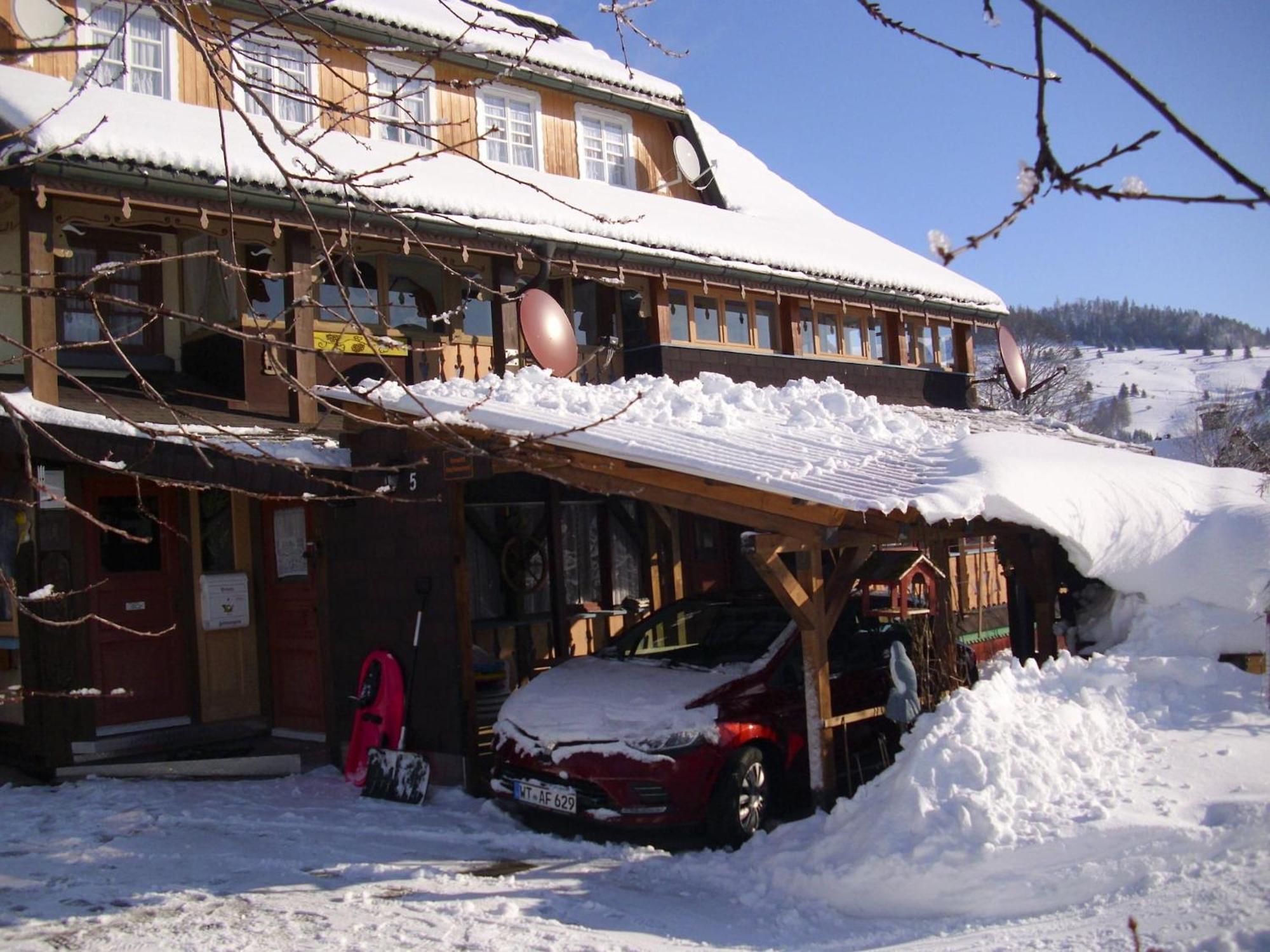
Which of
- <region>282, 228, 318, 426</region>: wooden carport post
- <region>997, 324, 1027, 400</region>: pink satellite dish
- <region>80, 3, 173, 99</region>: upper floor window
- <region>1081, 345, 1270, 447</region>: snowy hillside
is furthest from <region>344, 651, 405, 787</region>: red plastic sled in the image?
<region>1081, 345, 1270, 447</region>: snowy hillside

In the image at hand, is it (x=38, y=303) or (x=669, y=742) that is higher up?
(x=38, y=303)

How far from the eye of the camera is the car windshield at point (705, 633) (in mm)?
9359

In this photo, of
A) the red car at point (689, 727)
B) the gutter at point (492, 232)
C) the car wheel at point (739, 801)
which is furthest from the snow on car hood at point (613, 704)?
the gutter at point (492, 232)

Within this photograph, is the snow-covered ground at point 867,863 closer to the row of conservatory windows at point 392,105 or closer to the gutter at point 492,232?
the gutter at point 492,232

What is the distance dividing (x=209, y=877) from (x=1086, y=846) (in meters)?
5.25

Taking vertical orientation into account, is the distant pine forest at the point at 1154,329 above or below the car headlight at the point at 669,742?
above

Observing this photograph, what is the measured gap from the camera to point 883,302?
18.7 meters

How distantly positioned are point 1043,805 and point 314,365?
27.2 feet

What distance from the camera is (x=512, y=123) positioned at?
17.4 metres

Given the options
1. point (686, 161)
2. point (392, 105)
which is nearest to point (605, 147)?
point (686, 161)

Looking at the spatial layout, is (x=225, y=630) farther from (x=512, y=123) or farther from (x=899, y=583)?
(x=512, y=123)

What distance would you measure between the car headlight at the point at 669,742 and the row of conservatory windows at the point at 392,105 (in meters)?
6.76

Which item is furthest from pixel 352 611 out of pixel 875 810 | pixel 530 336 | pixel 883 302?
pixel 883 302

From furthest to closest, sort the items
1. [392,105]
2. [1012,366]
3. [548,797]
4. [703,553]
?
[1012,366], [703,553], [392,105], [548,797]
